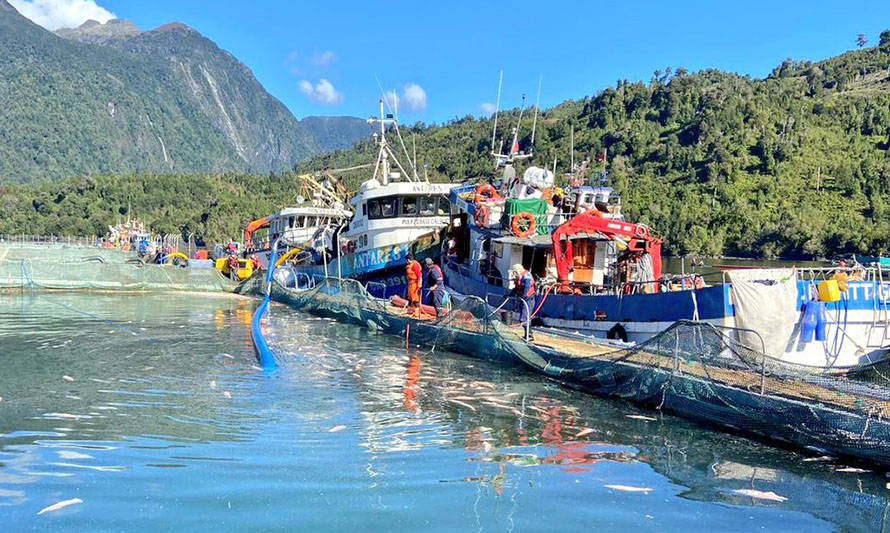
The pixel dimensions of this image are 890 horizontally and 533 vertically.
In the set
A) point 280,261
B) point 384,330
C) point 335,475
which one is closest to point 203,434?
point 335,475

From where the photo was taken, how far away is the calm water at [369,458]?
711 cm

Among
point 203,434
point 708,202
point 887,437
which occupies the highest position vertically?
point 708,202

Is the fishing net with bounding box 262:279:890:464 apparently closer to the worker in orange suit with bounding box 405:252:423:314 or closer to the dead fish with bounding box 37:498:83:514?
the worker in orange suit with bounding box 405:252:423:314

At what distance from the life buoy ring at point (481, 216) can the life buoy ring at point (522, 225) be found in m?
2.40

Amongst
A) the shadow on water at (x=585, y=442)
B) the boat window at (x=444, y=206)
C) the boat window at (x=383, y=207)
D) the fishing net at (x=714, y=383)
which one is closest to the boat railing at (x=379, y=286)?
the boat window at (x=383, y=207)

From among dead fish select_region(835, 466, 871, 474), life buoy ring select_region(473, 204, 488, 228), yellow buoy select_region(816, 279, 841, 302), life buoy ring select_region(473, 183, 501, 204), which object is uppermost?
life buoy ring select_region(473, 183, 501, 204)

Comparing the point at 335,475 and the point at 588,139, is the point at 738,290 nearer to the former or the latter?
→ the point at 335,475

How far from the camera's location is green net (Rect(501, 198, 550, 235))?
21562mm

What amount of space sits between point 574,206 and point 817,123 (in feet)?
452

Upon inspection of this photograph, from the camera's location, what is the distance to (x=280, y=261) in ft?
129

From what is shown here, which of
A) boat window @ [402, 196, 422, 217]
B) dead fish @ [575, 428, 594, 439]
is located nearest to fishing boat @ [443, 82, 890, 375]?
dead fish @ [575, 428, 594, 439]

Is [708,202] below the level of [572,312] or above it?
above

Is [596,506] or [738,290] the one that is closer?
[596,506]

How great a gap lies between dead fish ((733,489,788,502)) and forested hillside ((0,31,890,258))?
92968 millimetres
